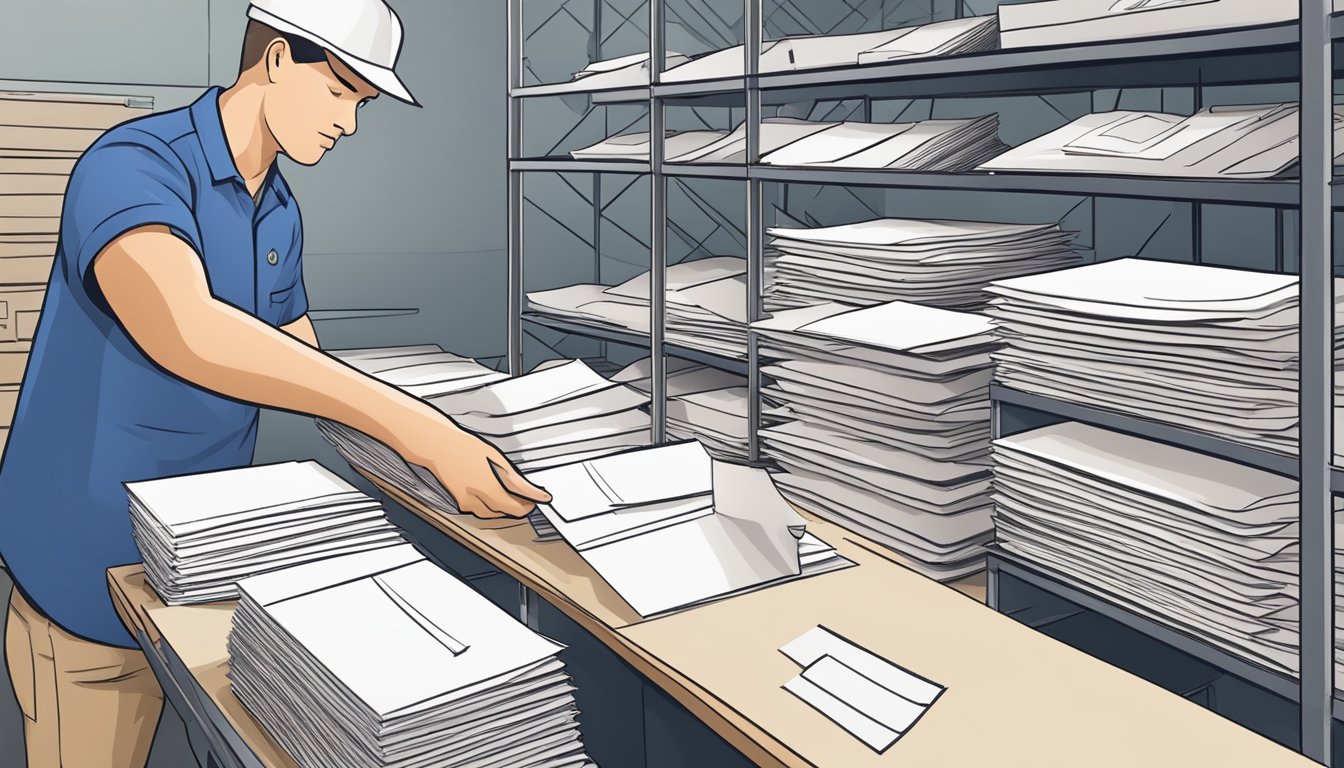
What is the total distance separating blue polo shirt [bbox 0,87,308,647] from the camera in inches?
83.2

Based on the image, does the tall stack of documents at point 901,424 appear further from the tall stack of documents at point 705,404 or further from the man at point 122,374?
the man at point 122,374

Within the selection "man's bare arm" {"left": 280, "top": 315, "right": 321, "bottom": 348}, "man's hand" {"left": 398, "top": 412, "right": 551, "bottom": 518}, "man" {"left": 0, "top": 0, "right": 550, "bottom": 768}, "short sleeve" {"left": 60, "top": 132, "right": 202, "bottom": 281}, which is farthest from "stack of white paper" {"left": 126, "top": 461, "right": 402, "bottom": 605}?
"man's bare arm" {"left": 280, "top": 315, "right": 321, "bottom": 348}

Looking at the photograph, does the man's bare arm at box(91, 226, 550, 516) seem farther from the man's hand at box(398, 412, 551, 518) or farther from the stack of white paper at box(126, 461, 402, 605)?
the stack of white paper at box(126, 461, 402, 605)

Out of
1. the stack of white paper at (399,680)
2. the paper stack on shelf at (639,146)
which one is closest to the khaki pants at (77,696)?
the stack of white paper at (399,680)

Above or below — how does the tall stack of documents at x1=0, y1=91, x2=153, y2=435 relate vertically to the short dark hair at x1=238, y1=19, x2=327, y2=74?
below

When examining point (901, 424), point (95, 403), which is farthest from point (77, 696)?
point (901, 424)

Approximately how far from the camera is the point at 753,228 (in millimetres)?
2045

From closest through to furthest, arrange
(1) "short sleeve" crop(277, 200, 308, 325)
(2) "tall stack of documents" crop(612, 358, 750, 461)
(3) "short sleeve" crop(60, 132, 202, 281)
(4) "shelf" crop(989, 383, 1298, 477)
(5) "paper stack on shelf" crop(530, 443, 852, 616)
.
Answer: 1. (4) "shelf" crop(989, 383, 1298, 477)
2. (5) "paper stack on shelf" crop(530, 443, 852, 616)
3. (3) "short sleeve" crop(60, 132, 202, 281)
4. (2) "tall stack of documents" crop(612, 358, 750, 461)
5. (1) "short sleeve" crop(277, 200, 308, 325)

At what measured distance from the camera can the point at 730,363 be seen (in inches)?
84.0

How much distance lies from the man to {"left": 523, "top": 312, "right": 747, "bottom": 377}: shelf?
2.01 ft

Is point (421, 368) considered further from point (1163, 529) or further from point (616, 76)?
point (1163, 529)

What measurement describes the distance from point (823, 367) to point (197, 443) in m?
1.32

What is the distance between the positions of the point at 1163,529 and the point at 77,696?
2.00m

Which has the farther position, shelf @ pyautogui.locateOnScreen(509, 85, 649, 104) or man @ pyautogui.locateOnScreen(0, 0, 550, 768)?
shelf @ pyautogui.locateOnScreen(509, 85, 649, 104)
